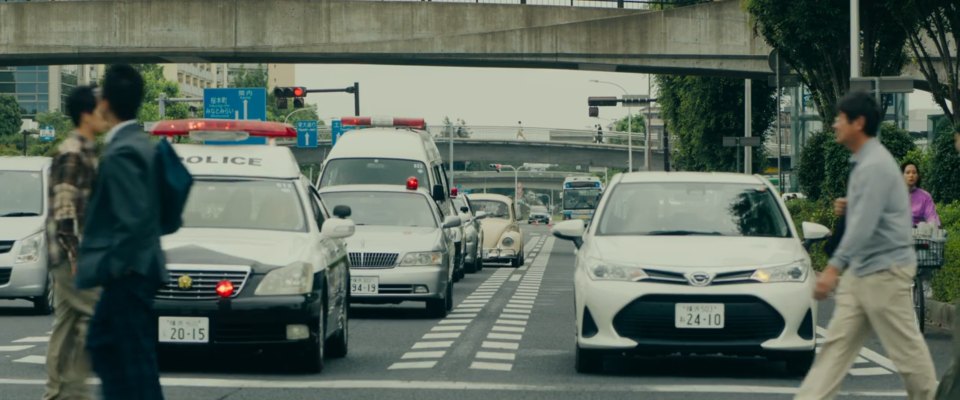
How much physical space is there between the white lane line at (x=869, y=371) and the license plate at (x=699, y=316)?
140 cm

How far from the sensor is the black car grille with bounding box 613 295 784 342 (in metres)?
11.8

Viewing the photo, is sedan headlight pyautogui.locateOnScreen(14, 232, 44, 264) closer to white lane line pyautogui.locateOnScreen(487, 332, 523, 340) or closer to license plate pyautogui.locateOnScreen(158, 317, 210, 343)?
white lane line pyautogui.locateOnScreen(487, 332, 523, 340)

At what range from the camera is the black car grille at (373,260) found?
61.3 ft

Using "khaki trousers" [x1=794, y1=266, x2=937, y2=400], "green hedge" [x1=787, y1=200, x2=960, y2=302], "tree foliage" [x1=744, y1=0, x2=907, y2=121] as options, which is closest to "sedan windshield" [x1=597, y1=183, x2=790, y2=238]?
"green hedge" [x1=787, y1=200, x2=960, y2=302]

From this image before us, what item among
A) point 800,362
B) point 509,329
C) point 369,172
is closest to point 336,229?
point 800,362

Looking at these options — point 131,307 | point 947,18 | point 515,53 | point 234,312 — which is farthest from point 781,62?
point 131,307

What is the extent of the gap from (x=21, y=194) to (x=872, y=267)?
13.1m

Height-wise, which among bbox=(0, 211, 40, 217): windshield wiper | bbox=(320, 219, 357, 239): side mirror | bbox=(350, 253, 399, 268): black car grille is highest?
bbox=(320, 219, 357, 239): side mirror

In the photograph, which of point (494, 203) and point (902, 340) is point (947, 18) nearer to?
point (494, 203)

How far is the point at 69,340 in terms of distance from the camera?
8688mm

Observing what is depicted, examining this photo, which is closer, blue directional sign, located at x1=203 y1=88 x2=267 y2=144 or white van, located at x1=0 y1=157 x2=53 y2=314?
white van, located at x1=0 y1=157 x2=53 y2=314

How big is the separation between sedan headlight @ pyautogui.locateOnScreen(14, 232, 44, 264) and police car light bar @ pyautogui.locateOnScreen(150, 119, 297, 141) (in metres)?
5.40

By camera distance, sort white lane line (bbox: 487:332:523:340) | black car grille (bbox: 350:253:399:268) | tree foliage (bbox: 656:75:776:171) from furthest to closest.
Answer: tree foliage (bbox: 656:75:776:171) → black car grille (bbox: 350:253:399:268) → white lane line (bbox: 487:332:523:340)

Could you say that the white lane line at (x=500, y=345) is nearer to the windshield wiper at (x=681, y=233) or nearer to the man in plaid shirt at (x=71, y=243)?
the windshield wiper at (x=681, y=233)
